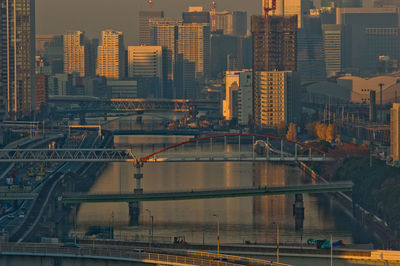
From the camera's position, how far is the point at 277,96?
414ft

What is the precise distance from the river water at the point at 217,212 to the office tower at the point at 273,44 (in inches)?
1805

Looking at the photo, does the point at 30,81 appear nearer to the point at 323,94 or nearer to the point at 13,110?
the point at 13,110

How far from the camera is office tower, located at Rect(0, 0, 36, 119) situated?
133m

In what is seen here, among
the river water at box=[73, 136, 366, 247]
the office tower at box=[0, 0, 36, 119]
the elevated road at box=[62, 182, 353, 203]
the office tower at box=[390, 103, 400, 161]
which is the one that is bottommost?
the river water at box=[73, 136, 366, 247]

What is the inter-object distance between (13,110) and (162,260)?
321 feet

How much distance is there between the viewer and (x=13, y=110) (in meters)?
134

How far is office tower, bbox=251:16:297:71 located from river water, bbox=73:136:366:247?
1805 inches

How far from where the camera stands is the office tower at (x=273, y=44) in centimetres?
13175

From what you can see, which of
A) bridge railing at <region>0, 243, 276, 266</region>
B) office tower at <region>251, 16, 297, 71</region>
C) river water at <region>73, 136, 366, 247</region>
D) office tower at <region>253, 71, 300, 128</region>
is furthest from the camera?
office tower at <region>251, 16, 297, 71</region>

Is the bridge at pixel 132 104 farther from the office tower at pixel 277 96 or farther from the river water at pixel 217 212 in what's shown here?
the river water at pixel 217 212

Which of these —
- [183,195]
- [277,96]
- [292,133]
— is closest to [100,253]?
[183,195]

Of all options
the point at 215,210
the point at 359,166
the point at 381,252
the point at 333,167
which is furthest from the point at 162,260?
the point at 333,167

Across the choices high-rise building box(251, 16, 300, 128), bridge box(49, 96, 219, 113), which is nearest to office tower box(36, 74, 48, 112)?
Result: bridge box(49, 96, 219, 113)

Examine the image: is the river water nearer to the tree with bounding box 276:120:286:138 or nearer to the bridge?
the tree with bounding box 276:120:286:138
